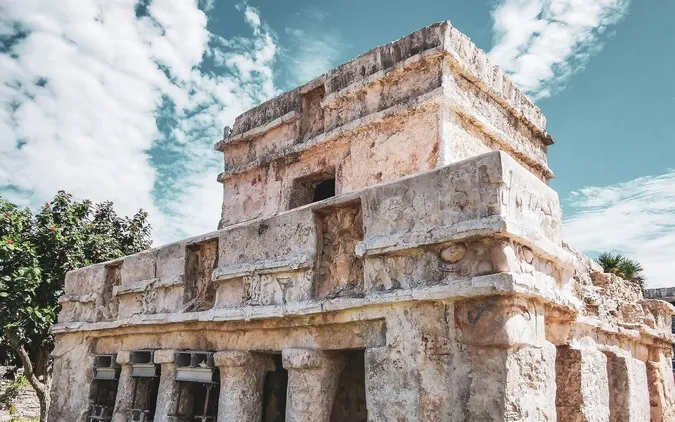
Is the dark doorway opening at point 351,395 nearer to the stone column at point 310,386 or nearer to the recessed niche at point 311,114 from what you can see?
the stone column at point 310,386

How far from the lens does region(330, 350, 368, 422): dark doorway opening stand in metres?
5.10

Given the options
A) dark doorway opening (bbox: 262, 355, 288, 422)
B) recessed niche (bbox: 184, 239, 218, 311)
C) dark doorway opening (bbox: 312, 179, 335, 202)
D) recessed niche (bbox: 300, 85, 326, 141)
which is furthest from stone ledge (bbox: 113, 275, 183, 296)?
recessed niche (bbox: 300, 85, 326, 141)

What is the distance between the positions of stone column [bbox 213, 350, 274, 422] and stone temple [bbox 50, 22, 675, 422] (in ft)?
0.06

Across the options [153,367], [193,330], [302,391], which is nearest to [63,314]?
[153,367]

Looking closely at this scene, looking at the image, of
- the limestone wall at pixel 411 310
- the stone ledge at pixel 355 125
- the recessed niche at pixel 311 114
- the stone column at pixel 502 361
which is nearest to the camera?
the stone column at pixel 502 361

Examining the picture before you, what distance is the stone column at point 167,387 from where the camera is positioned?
16.6 feet

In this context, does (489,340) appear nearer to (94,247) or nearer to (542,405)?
(542,405)

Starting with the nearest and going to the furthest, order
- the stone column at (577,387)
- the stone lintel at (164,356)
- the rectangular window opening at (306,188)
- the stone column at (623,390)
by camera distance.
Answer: the stone column at (577,387) → the stone column at (623,390) → the stone lintel at (164,356) → the rectangular window opening at (306,188)

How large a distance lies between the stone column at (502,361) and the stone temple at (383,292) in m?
0.01

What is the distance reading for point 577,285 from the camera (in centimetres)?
459

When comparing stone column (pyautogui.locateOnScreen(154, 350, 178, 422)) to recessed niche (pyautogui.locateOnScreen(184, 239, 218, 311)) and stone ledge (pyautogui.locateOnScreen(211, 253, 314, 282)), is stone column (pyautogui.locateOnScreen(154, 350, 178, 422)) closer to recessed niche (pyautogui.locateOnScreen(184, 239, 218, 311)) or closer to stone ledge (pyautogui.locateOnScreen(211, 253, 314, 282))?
recessed niche (pyautogui.locateOnScreen(184, 239, 218, 311))

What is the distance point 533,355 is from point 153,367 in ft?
12.4

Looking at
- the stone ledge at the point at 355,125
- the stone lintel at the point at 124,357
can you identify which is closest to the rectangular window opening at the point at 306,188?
the stone ledge at the point at 355,125

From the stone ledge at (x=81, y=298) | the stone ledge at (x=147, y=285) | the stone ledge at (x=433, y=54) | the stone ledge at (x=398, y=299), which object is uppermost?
the stone ledge at (x=433, y=54)
